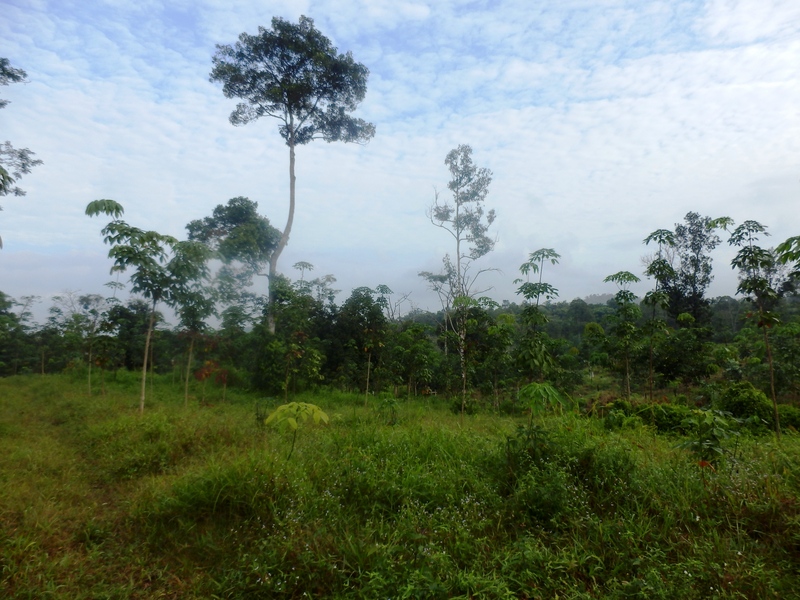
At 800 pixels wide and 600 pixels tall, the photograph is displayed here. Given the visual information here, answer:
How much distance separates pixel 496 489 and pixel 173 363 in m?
8.82

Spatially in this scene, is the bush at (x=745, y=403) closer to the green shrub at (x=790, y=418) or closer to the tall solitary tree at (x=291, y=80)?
the green shrub at (x=790, y=418)

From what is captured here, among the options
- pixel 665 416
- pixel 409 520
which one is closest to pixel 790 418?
pixel 665 416

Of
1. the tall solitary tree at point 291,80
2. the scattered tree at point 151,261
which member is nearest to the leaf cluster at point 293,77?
the tall solitary tree at point 291,80

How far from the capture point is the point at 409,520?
3436mm

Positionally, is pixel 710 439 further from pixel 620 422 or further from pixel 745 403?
pixel 745 403

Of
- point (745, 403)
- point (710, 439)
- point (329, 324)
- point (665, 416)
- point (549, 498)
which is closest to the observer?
point (549, 498)

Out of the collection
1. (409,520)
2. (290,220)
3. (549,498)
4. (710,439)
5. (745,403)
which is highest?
(290,220)

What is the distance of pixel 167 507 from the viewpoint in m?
3.69

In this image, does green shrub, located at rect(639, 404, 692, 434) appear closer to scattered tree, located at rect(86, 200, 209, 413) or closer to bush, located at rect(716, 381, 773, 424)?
bush, located at rect(716, 381, 773, 424)

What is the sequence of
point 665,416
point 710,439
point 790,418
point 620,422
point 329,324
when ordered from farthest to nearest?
1. point 329,324
2. point 665,416
3. point 790,418
4. point 620,422
5. point 710,439

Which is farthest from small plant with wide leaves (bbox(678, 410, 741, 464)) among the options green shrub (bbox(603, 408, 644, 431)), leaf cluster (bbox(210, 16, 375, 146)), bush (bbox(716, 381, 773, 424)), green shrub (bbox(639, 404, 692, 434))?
leaf cluster (bbox(210, 16, 375, 146))

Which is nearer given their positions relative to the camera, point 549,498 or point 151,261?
point 549,498

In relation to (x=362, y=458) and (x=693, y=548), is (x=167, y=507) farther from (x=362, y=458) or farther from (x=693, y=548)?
(x=693, y=548)

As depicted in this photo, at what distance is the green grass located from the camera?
2.79 metres
